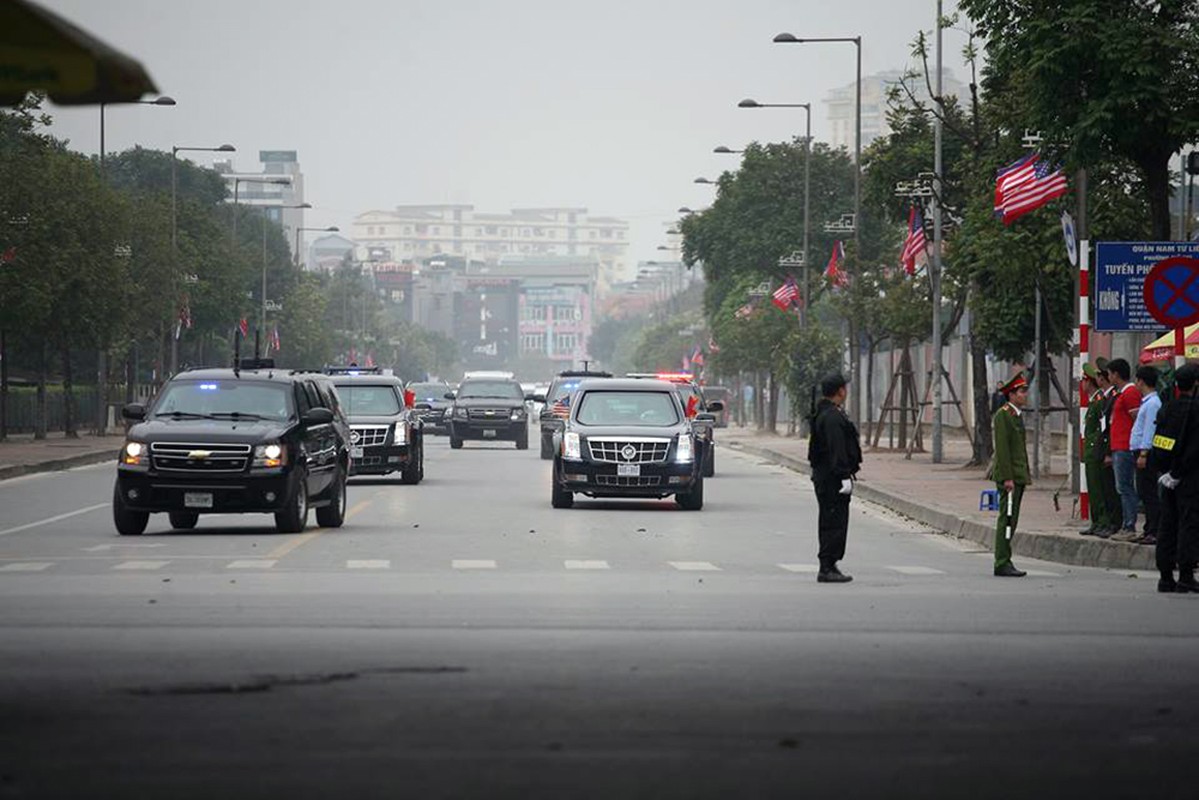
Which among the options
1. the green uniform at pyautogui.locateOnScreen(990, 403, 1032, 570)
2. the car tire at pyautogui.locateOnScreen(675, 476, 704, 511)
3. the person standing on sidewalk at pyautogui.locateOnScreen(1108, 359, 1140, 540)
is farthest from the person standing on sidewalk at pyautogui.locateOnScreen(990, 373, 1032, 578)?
the car tire at pyautogui.locateOnScreen(675, 476, 704, 511)

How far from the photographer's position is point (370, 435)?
41.2m

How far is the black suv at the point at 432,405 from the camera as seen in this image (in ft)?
262

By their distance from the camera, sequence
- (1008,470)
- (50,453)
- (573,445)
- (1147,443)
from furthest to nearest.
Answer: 1. (50,453)
2. (573,445)
3. (1147,443)
4. (1008,470)

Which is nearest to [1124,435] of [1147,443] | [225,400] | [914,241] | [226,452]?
[1147,443]

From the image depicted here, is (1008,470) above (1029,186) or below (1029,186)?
below

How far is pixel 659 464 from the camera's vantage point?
33.8 meters

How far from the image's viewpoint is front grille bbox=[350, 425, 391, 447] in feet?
135

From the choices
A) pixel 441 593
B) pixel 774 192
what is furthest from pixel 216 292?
pixel 441 593

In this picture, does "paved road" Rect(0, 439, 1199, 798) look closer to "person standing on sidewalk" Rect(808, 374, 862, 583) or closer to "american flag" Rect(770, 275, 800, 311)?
"person standing on sidewalk" Rect(808, 374, 862, 583)

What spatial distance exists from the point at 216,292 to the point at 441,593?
71.4m

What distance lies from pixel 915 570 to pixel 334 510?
8224mm

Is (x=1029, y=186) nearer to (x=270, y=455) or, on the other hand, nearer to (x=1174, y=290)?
(x=1174, y=290)

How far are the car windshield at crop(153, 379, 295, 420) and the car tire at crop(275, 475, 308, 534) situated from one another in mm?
805

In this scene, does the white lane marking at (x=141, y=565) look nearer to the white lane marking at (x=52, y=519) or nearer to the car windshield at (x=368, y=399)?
the white lane marking at (x=52, y=519)
